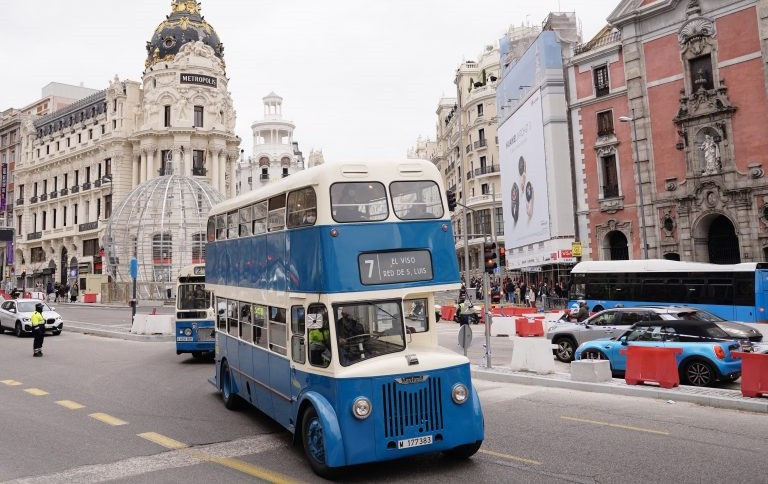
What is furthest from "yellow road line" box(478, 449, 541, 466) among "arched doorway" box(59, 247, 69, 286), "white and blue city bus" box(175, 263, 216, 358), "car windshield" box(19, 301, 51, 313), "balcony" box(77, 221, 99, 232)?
"arched doorway" box(59, 247, 69, 286)

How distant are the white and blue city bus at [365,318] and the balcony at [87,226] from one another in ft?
205

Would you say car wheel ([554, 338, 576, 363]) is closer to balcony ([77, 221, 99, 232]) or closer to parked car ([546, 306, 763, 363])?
parked car ([546, 306, 763, 363])

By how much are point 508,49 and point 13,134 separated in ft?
228

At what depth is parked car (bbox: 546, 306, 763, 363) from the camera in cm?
1521

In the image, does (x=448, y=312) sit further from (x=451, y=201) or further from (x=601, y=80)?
(x=601, y=80)

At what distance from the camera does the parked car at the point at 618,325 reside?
599 inches

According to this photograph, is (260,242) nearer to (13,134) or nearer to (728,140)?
(728,140)

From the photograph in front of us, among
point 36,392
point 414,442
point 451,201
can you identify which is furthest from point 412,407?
point 451,201

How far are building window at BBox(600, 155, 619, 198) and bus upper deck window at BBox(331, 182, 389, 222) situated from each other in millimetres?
33082

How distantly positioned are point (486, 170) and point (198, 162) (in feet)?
104

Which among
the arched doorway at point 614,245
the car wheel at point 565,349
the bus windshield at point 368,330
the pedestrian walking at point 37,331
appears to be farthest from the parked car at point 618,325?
the arched doorway at point 614,245

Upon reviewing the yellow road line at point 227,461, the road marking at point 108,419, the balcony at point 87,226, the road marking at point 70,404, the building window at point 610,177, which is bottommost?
the yellow road line at point 227,461

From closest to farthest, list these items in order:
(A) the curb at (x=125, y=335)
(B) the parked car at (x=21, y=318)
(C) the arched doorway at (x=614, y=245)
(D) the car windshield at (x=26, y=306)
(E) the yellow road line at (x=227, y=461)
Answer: (E) the yellow road line at (x=227, y=461) → (A) the curb at (x=125, y=335) → (B) the parked car at (x=21, y=318) → (D) the car windshield at (x=26, y=306) → (C) the arched doorway at (x=614, y=245)

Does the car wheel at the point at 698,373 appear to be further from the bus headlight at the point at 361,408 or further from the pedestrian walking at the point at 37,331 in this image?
the pedestrian walking at the point at 37,331
